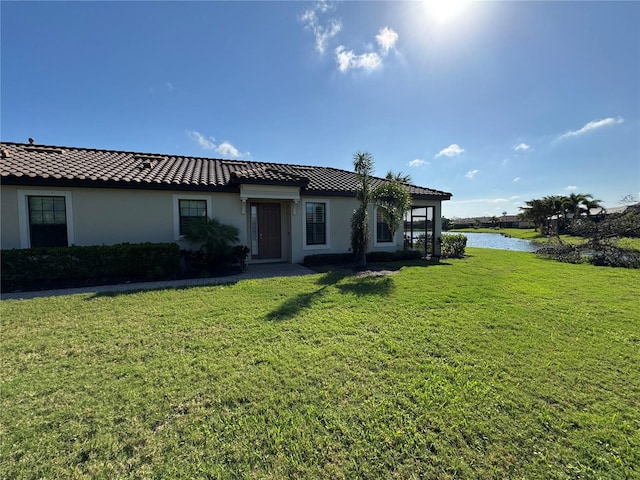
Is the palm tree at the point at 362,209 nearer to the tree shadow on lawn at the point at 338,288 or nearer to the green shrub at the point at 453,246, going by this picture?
the tree shadow on lawn at the point at 338,288

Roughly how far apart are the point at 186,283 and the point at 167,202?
3513 mm

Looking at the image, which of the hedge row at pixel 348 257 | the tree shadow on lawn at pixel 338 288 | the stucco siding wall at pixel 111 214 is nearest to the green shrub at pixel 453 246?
the hedge row at pixel 348 257

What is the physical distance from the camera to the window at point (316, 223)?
11.8m

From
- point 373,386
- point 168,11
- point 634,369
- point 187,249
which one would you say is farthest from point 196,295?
point 168,11

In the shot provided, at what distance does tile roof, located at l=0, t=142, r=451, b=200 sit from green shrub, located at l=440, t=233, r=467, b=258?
2.19 m

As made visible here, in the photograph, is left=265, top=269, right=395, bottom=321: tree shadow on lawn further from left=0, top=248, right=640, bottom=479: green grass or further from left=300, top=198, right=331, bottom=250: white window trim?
left=300, top=198, right=331, bottom=250: white window trim

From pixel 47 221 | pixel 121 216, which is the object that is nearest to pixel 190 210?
pixel 121 216

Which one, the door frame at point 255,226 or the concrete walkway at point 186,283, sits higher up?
the door frame at point 255,226

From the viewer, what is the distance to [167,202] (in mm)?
9672

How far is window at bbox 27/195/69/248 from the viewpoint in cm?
838

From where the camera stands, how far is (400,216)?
10742mm

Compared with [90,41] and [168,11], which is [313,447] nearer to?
[168,11]

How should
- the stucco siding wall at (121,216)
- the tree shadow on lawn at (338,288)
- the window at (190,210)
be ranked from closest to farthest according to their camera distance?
the tree shadow on lawn at (338,288)
the stucco siding wall at (121,216)
the window at (190,210)

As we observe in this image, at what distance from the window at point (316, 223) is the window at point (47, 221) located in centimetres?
812
